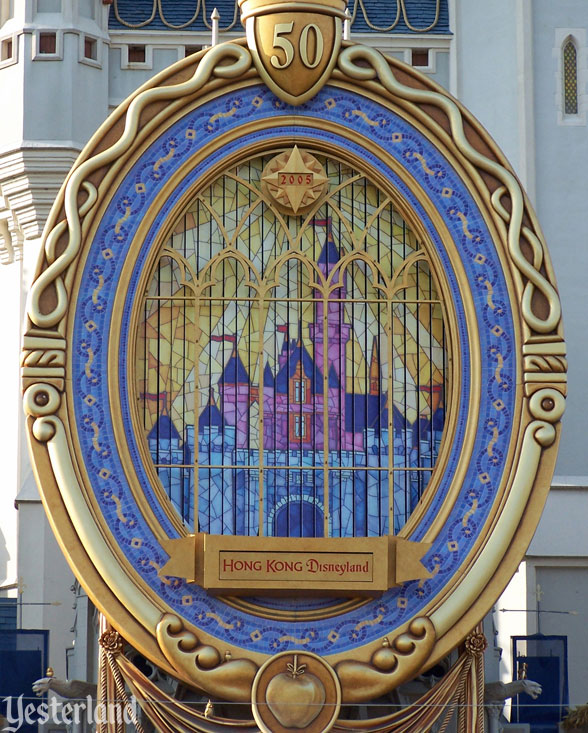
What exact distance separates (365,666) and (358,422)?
1957 mm

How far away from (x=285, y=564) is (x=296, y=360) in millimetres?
1722

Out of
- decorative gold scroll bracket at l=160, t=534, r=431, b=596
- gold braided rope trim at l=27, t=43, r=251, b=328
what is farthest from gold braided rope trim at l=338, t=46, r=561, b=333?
decorative gold scroll bracket at l=160, t=534, r=431, b=596

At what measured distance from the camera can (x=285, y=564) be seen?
50.0 ft

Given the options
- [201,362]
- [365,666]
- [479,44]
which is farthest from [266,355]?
[479,44]

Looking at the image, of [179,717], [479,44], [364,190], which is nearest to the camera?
[179,717]

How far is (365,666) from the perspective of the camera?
1521 centimetres

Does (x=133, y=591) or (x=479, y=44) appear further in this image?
(x=479, y=44)

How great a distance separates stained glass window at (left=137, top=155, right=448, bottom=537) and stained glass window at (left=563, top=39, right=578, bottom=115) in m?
8.47

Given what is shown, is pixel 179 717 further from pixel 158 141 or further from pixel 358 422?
pixel 158 141

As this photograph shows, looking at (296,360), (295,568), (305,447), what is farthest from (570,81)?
(295,568)

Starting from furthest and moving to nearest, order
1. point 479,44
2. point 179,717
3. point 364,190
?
point 479,44
point 364,190
point 179,717

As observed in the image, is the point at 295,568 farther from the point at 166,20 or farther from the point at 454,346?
the point at 166,20

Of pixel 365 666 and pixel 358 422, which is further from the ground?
pixel 358 422

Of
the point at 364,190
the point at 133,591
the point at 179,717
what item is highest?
the point at 364,190
